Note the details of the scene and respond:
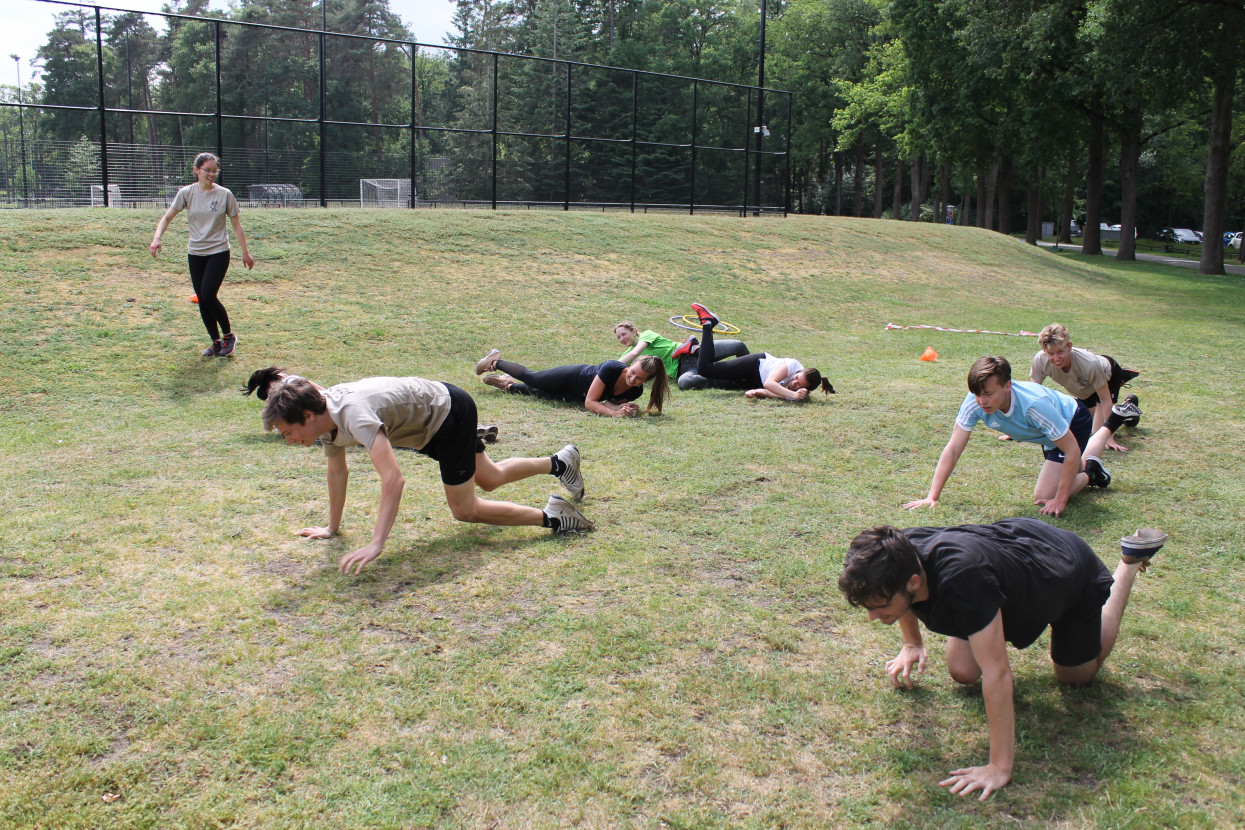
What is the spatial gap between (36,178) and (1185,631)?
19.1m

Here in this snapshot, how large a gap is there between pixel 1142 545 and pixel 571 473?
3.26 meters

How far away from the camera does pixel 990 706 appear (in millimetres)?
2938

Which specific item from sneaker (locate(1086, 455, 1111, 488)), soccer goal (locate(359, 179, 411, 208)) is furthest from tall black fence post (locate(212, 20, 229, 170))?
sneaker (locate(1086, 455, 1111, 488))

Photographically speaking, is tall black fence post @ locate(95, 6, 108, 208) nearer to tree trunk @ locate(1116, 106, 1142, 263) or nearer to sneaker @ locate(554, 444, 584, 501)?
sneaker @ locate(554, 444, 584, 501)

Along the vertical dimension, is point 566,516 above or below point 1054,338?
below

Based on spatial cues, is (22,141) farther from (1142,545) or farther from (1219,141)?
(1219,141)

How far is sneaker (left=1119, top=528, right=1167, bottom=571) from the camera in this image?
3.47 m

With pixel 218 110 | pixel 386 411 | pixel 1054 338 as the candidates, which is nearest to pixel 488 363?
pixel 386 411

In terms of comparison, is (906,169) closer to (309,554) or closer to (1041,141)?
(1041,141)

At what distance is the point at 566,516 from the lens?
5230mm

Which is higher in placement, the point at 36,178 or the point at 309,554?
the point at 36,178

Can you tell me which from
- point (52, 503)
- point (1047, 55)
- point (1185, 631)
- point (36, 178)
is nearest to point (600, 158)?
point (36, 178)

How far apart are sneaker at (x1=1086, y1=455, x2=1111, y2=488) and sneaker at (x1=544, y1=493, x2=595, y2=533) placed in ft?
11.6

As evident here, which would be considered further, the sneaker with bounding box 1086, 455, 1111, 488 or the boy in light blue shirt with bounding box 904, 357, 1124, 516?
the sneaker with bounding box 1086, 455, 1111, 488
